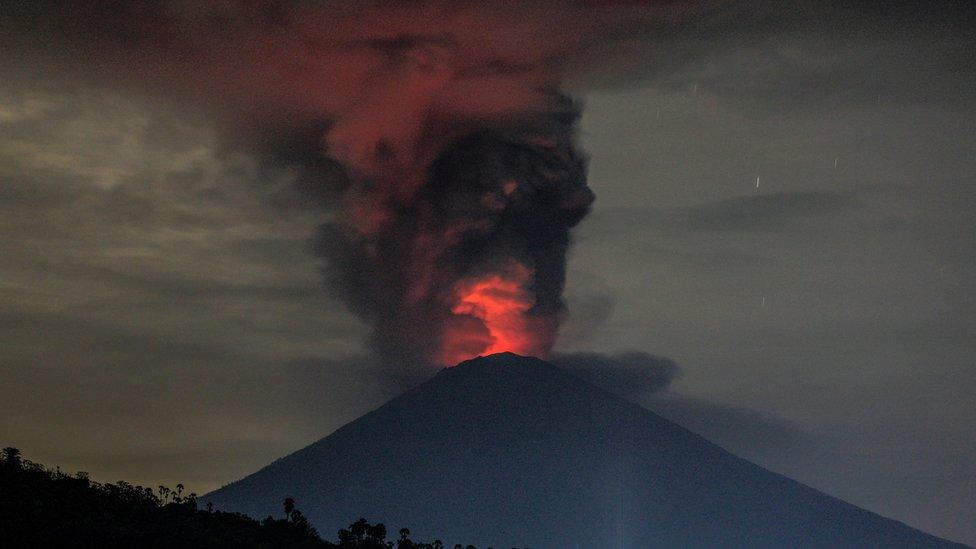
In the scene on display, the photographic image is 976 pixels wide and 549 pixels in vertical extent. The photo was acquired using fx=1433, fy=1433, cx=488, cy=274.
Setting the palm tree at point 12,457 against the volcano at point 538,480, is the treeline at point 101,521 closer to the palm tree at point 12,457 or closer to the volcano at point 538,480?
the palm tree at point 12,457

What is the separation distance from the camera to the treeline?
5778 cm

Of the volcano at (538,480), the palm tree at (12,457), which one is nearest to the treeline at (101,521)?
the palm tree at (12,457)

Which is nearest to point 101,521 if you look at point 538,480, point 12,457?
point 12,457

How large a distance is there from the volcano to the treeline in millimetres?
81900

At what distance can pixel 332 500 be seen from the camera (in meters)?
163

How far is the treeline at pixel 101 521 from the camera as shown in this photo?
57.8 metres

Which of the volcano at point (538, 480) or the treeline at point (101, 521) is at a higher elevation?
the volcano at point (538, 480)

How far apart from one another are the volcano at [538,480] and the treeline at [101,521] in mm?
81900

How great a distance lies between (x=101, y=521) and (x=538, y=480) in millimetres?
111282

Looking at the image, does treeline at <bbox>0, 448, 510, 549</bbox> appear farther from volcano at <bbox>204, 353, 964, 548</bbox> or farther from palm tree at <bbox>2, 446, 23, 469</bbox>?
volcano at <bbox>204, 353, 964, 548</bbox>

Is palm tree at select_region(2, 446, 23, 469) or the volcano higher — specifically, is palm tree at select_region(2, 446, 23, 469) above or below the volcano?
below

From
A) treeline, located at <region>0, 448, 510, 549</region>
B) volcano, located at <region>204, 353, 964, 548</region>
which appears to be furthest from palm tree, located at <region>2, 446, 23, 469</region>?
volcano, located at <region>204, 353, 964, 548</region>

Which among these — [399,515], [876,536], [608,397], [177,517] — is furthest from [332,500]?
[177,517]

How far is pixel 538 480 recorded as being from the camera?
16962cm
